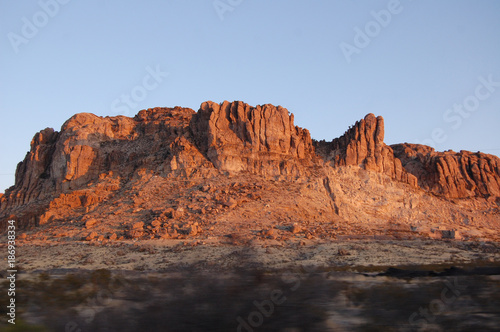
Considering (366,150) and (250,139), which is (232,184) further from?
(366,150)

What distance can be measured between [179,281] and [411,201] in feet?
91.2

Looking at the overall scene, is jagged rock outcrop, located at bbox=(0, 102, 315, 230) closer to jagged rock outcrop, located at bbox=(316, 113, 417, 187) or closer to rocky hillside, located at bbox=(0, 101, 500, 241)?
rocky hillside, located at bbox=(0, 101, 500, 241)

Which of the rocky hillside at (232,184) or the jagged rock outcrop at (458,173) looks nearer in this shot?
the rocky hillside at (232,184)

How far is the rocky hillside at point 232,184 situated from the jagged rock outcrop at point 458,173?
156 mm

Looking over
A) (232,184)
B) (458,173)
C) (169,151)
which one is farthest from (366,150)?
(169,151)

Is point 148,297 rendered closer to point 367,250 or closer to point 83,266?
point 83,266

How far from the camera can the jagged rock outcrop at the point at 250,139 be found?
37062 millimetres

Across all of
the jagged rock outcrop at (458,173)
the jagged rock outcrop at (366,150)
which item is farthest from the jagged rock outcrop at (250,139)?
the jagged rock outcrop at (458,173)

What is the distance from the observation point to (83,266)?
888 inches

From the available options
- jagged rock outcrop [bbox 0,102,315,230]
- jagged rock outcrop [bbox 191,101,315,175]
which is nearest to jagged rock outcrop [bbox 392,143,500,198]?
jagged rock outcrop [bbox 0,102,315,230]

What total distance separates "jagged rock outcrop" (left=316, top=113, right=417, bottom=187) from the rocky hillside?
12 cm

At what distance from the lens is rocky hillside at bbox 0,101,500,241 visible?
3078 cm

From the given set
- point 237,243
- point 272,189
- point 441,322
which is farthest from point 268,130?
point 441,322

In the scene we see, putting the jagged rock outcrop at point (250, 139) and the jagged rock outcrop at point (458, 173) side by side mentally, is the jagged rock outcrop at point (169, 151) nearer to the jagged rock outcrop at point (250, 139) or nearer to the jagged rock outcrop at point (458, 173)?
the jagged rock outcrop at point (250, 139)
